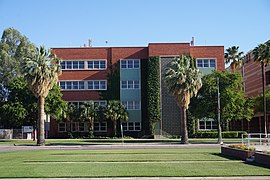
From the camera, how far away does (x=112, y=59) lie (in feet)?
218

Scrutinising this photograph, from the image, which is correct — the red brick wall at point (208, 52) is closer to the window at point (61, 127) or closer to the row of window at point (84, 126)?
the row of window at point (84, 126)

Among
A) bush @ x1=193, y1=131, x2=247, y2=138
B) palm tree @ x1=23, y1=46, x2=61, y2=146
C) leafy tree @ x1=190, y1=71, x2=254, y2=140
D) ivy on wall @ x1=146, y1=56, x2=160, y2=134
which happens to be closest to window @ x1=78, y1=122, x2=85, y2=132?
ivy on wall @ x1=146, y1=56, x2=160, y2=134

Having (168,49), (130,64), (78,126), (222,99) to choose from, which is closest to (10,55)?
(78,126)

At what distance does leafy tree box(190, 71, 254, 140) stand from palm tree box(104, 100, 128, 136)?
13.3 metres

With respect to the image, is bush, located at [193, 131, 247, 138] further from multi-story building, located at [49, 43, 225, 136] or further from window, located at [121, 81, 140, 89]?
window, located at [121, 81, 140, 89]

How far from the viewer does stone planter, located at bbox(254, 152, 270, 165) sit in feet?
61.5

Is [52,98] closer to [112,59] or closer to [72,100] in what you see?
[72,100]

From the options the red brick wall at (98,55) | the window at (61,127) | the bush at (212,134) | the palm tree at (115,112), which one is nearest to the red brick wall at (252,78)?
the red brick wall at (98,55)

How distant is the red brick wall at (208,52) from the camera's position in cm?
6519

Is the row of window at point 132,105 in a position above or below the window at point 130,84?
below

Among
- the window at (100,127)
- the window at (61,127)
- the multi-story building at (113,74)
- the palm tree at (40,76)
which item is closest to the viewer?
the palm tree at (40,76)

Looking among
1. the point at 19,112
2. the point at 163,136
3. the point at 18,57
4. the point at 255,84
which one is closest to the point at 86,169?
the point at 19,112

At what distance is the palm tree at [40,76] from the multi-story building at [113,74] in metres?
21.8

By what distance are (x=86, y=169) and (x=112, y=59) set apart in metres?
49.5
